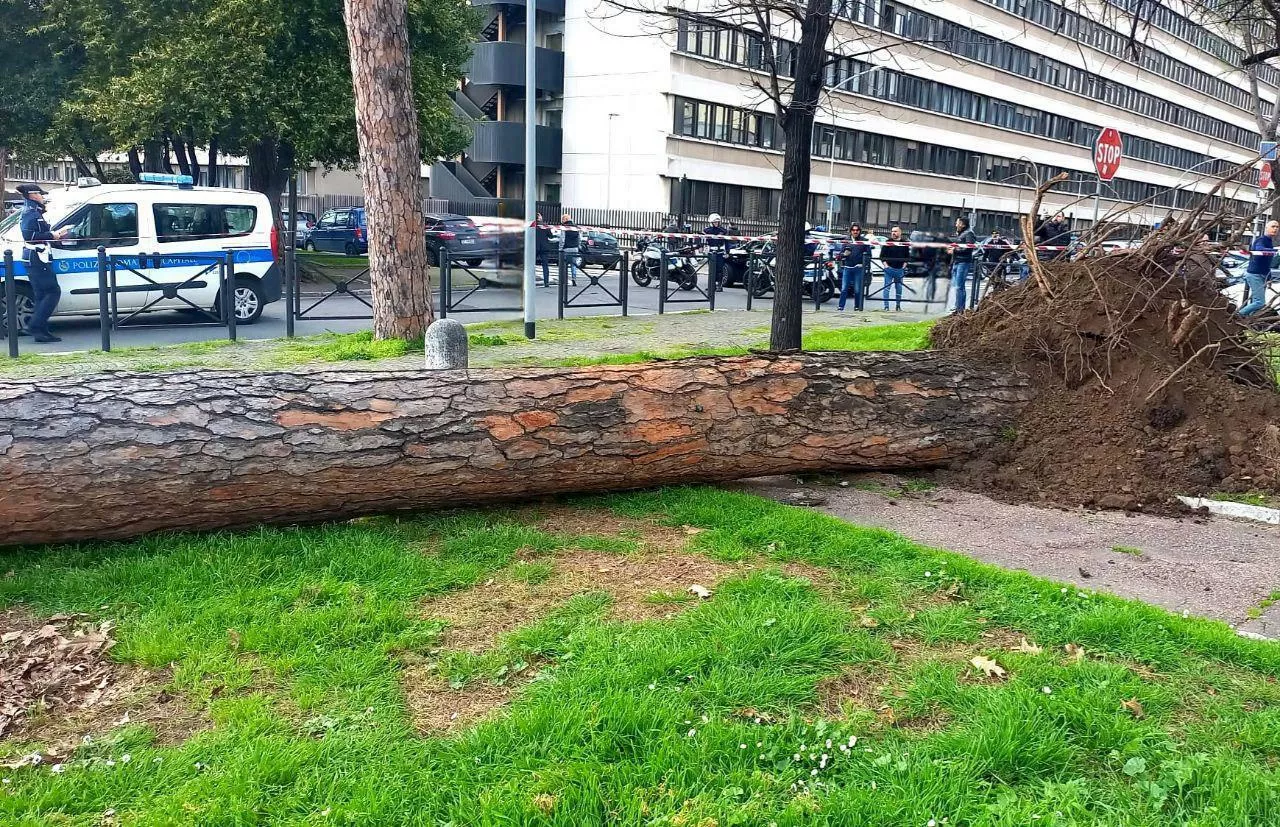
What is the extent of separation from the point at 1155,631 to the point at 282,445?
3.87 meters

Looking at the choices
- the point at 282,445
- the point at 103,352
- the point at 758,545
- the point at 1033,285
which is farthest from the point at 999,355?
the point at 103,352

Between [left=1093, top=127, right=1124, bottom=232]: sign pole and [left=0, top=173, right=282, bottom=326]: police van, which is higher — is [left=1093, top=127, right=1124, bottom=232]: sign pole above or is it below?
above

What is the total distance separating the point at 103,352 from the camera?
35.9 feet

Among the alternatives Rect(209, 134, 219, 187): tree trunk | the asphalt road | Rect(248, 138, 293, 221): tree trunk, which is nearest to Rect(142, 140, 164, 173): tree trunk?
Rect(209, 134, 219, 187): tree trunk

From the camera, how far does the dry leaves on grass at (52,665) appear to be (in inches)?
131

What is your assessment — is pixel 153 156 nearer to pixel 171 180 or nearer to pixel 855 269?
pixel 171 180

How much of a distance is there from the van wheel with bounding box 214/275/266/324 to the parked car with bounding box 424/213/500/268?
2665mm

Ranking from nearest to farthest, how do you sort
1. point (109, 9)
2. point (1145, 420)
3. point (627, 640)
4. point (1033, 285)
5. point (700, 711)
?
point (700, 711), point (627, 640), point (1145, 420), point (1033, 285), point (109, 9)

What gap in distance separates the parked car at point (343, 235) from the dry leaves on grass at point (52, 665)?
30.7 metres

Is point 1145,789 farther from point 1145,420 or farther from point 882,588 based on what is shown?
point 1145,420

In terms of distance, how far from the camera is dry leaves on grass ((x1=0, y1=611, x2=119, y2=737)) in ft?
10.9

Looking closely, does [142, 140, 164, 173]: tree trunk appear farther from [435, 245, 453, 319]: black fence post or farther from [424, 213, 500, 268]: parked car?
[435, 245, 453, 319]: black fence post

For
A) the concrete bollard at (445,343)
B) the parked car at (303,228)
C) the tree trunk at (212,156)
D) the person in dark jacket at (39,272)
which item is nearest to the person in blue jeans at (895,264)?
the concrete bollard at (445,343)

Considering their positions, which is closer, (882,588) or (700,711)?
(700,711)
